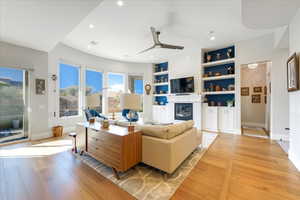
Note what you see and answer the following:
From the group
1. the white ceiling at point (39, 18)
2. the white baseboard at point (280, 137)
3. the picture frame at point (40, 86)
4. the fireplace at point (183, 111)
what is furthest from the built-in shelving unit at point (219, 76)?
the picture frame at point (40, 86)

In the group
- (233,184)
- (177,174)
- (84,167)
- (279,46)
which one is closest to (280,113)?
(279,46)

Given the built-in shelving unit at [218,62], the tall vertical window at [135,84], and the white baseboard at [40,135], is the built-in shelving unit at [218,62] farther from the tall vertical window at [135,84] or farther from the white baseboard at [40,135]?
the white baseboard at [40,135]

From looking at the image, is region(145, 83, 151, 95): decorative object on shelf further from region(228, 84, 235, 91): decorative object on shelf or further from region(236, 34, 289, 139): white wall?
region(236, 34, 289, 139): white wall

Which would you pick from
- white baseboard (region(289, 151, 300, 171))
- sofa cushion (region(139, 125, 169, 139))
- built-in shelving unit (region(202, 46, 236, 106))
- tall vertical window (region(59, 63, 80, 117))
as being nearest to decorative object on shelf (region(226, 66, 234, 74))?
built-in shelving unit (region(202, 46, 236, 106))

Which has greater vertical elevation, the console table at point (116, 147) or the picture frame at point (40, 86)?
the picture frame at point (40, 86)

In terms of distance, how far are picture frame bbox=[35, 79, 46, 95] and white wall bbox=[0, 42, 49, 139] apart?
9cm

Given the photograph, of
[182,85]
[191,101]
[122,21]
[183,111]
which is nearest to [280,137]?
[191,101]

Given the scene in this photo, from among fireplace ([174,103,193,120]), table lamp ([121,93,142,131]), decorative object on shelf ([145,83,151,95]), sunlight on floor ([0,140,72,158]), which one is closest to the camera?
table lamp ([121,93,142,131])

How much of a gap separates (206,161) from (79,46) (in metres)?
5.57

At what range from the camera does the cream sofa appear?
1.98 m

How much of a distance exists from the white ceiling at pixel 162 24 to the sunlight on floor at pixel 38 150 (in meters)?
3.33

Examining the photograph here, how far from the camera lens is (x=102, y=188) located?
183 cm

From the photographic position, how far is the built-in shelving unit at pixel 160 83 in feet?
23.2

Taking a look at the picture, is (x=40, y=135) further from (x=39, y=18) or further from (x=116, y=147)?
(x=116, y=147)
